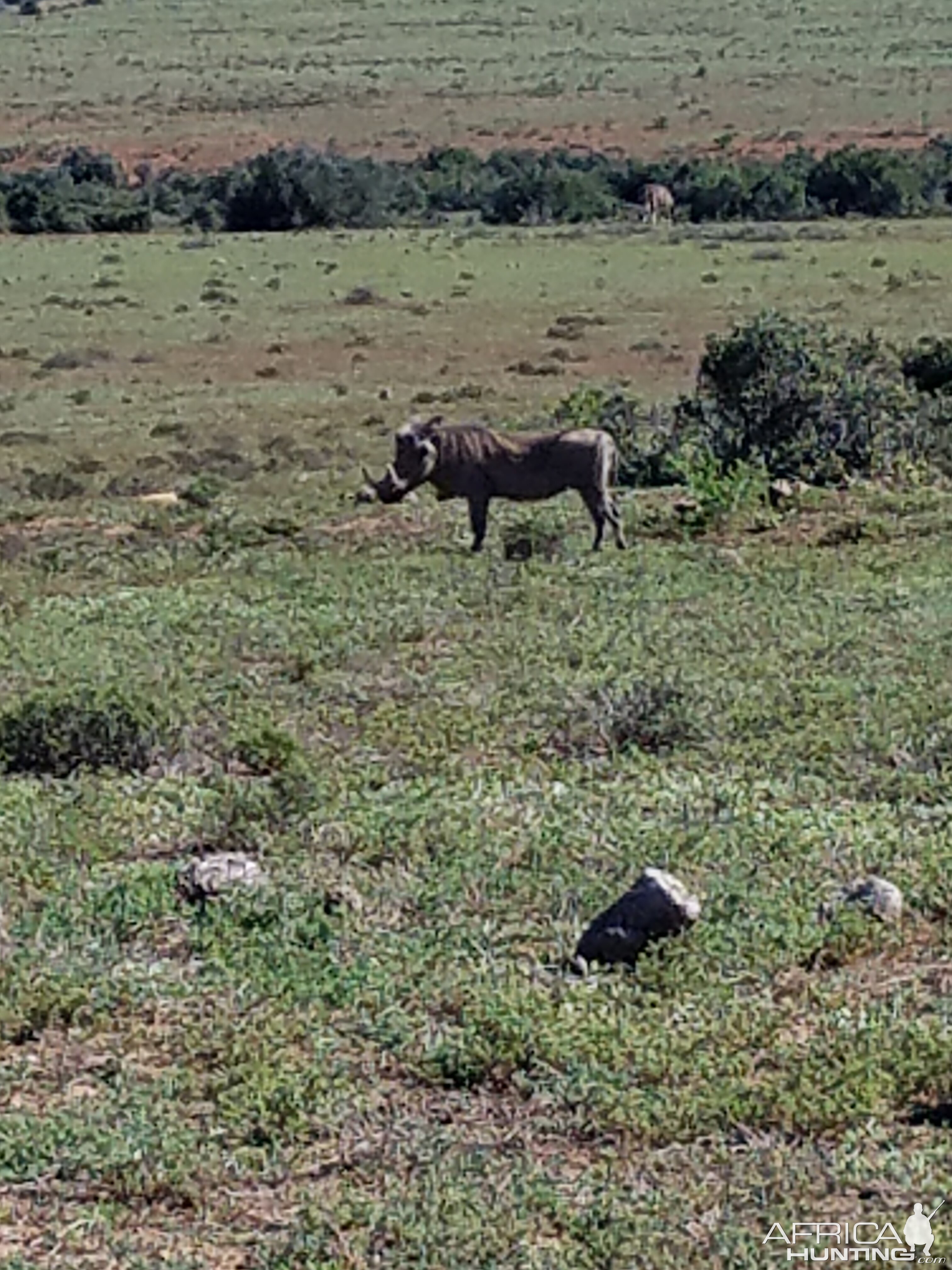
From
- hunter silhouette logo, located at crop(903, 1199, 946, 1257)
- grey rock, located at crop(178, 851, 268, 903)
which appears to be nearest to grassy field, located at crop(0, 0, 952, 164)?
grey rock, located at crop(178, 851, 268, 903)

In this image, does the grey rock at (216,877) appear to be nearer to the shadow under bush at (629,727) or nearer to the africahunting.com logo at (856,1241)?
the shadow under bush at (629,727)

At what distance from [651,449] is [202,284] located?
63.1 ft

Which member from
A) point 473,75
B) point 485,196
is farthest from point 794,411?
point 473,75

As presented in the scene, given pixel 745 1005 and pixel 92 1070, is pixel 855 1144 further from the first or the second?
pixel 92 1070

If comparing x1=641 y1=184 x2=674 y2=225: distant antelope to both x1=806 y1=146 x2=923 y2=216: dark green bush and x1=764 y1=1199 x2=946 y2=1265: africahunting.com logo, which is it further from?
x1=764 y1=1199 x2=946 y2=1265: africahunting.com logo

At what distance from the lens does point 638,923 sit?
6594 mm

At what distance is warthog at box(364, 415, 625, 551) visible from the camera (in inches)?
535

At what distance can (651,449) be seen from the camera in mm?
17109

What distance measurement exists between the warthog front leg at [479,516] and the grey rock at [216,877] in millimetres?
6310

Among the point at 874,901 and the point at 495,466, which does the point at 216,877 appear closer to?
the point at 874,901

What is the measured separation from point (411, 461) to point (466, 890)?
265 inches

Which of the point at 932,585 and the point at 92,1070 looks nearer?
the point at 92,1070

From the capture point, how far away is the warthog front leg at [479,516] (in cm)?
1362

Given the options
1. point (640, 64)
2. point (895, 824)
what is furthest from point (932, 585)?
point (640, 64)
